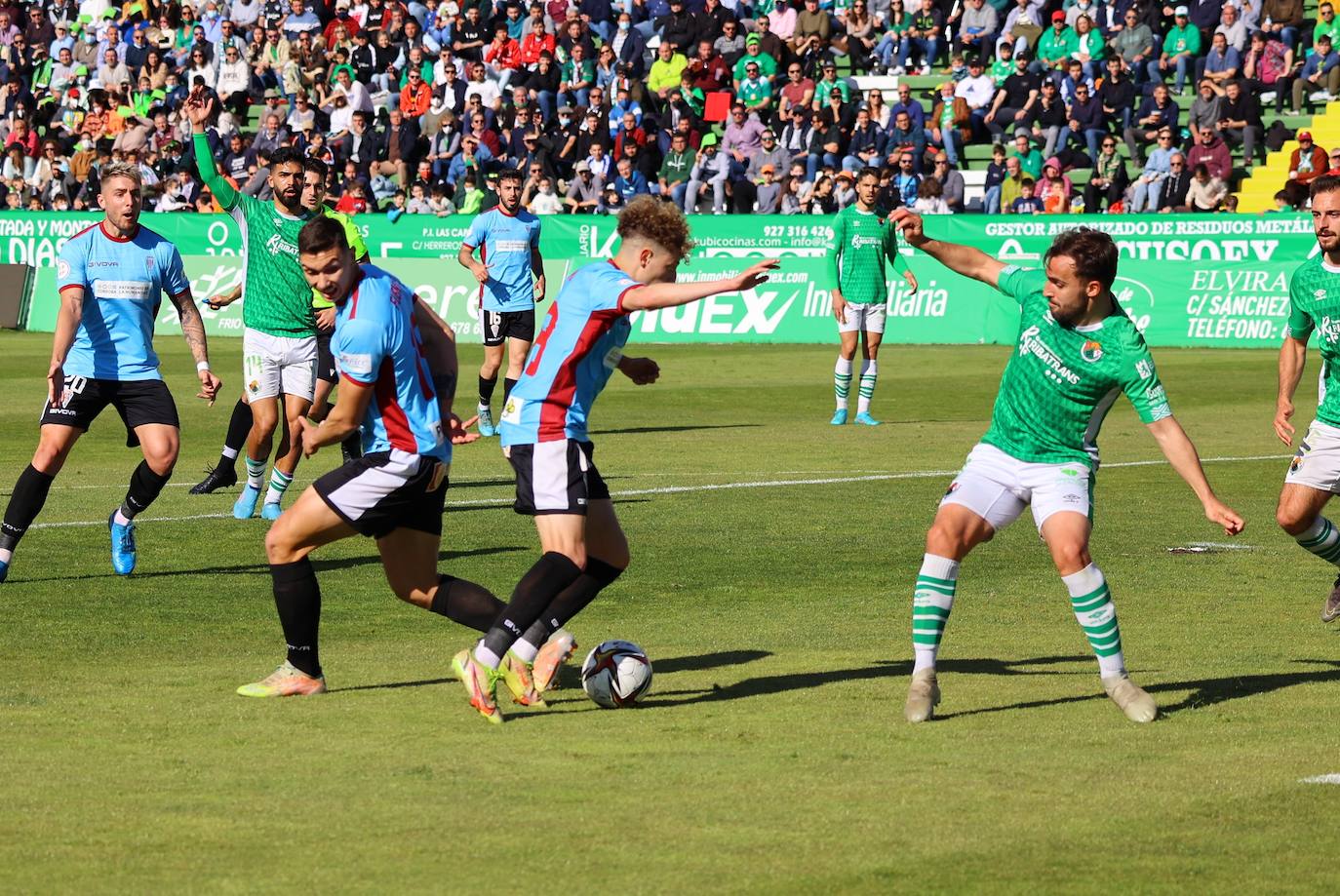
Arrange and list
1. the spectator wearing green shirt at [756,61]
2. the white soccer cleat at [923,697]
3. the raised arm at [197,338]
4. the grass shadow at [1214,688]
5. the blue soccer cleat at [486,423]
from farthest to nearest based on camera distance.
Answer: the spectator wearing green shirt at [756,61] → the blue soccer cleat at [486,423] → the raised arm at [197,338] → the grass shadow at [1214,688] → the white soccer cleat at [923,697]

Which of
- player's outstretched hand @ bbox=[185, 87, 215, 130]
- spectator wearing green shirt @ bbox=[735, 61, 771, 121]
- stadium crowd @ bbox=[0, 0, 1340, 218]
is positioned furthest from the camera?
spectator wearing green shirt @ bbox=[735, 61, 771, 121]

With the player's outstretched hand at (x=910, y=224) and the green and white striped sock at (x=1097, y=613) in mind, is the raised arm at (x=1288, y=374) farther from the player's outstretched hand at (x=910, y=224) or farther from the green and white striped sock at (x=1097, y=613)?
the player's outstretched hand at (x=910, y=224)

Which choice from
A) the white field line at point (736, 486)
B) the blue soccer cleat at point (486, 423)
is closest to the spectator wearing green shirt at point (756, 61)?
the blue soccer cleat at point (486, 423)

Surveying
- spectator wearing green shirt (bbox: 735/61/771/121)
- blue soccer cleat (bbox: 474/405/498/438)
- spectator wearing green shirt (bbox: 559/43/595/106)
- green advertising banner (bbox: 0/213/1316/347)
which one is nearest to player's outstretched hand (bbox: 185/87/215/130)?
blue soccer cleat (bbox: 474/405/498/438)

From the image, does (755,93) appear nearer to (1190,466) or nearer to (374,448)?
(374,448)

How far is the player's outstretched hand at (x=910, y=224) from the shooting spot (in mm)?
7672

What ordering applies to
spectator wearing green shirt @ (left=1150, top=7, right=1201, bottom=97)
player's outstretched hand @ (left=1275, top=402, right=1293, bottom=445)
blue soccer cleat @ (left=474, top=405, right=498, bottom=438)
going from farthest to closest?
spectator wearing green shirt @ (left=1150, top=7, right=1201, bottom=97) → blue soccer cleat @ (left=474, top=405, right=498, bottom=438) → player's outstretched hand @ (left=1275, top=402, right=1293, bottom=445)

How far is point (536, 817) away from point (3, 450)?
528 inches

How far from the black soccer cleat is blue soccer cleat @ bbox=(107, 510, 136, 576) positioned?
3.65 metres

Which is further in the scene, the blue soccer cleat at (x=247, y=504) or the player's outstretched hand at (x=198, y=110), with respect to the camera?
the player's outstretched hand at (x=198, y=110)

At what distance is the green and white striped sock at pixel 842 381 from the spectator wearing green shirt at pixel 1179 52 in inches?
606

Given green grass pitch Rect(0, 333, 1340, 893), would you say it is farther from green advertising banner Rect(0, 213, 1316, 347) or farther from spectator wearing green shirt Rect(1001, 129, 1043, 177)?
spectator wearing green shirt Rect(1001, 129, 1043, 177)

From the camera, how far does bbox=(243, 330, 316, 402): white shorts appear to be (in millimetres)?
13422

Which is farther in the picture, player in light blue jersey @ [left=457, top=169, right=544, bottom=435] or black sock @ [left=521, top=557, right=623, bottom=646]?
player in light blue jersey @ [left=457, top=169, right=544, bottom=435]
